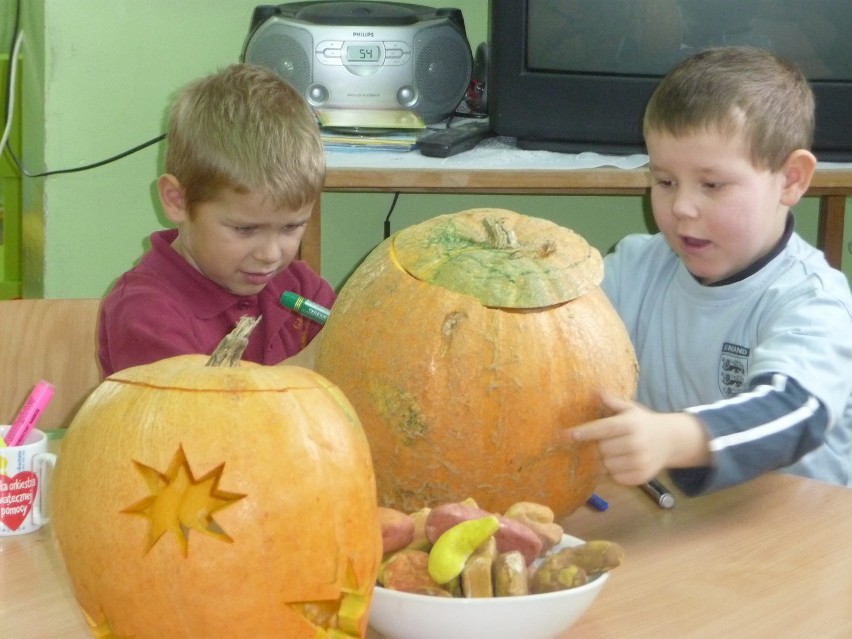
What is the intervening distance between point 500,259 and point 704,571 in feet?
0.86

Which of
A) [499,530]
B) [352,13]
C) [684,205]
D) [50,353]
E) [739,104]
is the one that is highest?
[352,13]

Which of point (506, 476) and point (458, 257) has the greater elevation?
point (458, 257)

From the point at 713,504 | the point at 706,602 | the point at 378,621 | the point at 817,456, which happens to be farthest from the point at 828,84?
the point at 378,621

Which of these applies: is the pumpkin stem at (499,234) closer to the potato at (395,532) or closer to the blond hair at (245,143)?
the potato at (395,532)

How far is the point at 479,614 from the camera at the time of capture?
57cm

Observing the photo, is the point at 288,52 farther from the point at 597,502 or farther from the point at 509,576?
the point at 509,576

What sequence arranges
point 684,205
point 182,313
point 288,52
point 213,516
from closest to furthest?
point 213,516, point 684,205, point 182,313, point 288,52

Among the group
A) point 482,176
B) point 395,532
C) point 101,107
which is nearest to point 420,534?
point 395,532

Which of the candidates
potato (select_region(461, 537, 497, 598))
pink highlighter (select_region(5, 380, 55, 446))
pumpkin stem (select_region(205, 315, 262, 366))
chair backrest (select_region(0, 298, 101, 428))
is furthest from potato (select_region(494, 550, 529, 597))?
chair backrest (select_region(0, 298, 101, 428))

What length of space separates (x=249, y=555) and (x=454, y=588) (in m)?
0.12

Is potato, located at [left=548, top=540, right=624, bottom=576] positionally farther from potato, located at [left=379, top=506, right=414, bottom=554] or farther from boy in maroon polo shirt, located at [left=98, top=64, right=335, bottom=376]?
boy in maroon polo shirt, located at [left=98, top=64, right=335, bottom=376]

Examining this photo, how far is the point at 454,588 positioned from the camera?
59cm

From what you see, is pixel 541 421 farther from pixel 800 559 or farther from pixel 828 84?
pixel 828 84

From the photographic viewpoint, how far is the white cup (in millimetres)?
793
